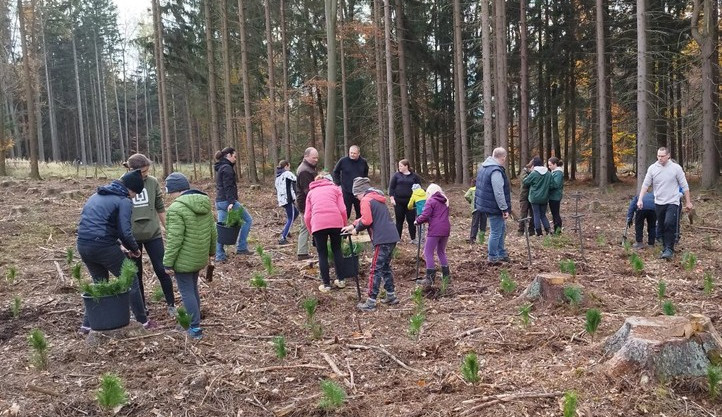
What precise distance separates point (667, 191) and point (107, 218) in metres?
7.87

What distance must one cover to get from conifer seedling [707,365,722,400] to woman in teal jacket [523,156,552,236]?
23.0 ft

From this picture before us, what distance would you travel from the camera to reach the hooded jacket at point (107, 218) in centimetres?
505

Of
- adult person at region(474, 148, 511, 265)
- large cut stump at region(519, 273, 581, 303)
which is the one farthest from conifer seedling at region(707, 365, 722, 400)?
adult person at region(474, 148, 511, 265)

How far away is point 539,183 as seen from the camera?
10.3m

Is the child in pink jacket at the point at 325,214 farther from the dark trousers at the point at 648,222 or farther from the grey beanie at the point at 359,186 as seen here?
the dark trousers at the point at 648,222

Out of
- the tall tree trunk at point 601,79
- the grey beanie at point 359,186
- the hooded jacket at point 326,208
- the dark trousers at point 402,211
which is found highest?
the tall tree trunk at point 601,79

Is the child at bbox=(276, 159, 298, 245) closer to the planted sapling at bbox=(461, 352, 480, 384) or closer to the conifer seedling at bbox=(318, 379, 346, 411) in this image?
the conifer seedling at bbox=(318, 379, 346, 411)

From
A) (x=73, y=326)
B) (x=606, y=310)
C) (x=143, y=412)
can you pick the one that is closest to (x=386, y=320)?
(x=606, y=310)

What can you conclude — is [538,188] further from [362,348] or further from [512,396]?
[512,396]

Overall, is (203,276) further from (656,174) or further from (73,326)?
(656,174)

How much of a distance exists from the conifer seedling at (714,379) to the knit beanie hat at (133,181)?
505 centimetres

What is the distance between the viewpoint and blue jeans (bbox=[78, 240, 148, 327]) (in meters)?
5.09

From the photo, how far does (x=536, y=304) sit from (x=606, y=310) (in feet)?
2.39

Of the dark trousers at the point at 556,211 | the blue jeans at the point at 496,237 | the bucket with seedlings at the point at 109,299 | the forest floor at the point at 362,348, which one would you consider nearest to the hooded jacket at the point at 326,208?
the forest floor at the point at 362,348
